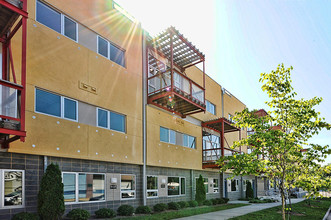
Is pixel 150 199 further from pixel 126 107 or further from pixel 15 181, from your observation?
pixel 15 181

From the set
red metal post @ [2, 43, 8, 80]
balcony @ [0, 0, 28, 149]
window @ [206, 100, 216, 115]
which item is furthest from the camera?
window @ [206, 100, 216, 115]

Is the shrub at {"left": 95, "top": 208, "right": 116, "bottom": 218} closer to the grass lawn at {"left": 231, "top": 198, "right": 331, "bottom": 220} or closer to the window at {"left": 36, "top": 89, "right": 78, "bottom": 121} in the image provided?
the window at {"left": 36, "top": 89, "right": 78, "bottom": 121}

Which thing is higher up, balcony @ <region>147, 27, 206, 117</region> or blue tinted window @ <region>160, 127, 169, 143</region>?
balcony @ <region>147, 27, 206, 117</region>

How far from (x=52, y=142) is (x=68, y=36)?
485cm

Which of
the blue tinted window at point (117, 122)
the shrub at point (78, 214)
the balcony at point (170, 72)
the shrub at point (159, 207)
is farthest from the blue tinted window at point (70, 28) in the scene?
the shrub at point (159, 207)

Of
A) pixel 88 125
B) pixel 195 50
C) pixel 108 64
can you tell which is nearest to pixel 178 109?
pixel 195 50

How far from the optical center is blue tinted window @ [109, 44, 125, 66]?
1459cm

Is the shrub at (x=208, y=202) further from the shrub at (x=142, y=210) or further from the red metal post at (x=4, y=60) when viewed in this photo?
the red metal post at (x=4, y=60)

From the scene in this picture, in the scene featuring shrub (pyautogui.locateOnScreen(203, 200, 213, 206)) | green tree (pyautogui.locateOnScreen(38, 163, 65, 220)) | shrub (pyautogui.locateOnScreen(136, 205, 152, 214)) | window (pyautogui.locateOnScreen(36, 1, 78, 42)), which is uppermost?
window (pyautogui.locateOnScreen(36, 1, 78, 42))

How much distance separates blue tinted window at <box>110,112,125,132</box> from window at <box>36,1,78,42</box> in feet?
13.6

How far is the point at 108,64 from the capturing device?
13953 mm

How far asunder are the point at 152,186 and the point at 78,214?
6.41 meters

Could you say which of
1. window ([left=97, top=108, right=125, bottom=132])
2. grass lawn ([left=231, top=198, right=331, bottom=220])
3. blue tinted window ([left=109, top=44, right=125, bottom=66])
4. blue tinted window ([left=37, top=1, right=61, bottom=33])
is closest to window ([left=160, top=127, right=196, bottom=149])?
window ([left=97, top=108, right=125, bottom=132])

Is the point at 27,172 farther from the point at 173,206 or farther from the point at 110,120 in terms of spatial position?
the point at 173,206
